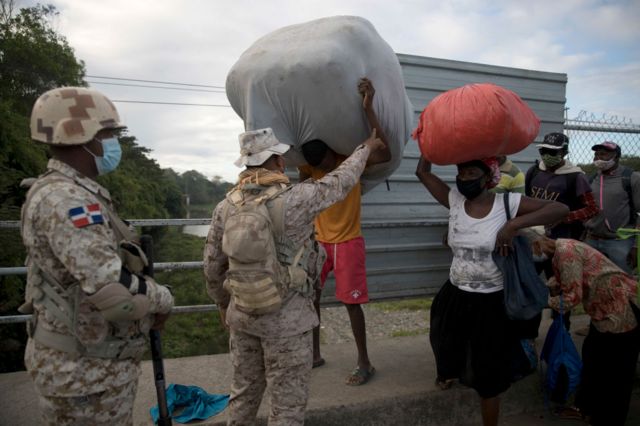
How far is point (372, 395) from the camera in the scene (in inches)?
126

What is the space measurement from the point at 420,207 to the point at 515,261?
4.78 ft

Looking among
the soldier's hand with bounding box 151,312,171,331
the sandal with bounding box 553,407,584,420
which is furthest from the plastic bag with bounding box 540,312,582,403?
the soldier's hand with bounding box 151,312,171,331

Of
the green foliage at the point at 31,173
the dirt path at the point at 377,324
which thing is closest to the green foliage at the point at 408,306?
the dirt path at the point at 377,324

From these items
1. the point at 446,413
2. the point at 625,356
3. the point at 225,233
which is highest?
the point at 225,233

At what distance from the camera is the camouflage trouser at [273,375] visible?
221 cm

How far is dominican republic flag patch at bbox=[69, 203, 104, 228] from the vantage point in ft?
5.24

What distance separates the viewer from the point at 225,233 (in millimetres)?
2119

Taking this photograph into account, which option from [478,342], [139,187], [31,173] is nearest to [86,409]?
[478,342]

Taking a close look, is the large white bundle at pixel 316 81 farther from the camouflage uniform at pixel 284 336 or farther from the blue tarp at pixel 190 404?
the blue tarp at pixel 190 404

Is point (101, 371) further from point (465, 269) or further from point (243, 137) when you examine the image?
point (465, 269)

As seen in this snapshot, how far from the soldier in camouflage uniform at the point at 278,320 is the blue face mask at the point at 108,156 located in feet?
1.82

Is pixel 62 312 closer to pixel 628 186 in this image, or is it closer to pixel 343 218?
pixel 343 218

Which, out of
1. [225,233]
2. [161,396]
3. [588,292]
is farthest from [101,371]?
[588,292]

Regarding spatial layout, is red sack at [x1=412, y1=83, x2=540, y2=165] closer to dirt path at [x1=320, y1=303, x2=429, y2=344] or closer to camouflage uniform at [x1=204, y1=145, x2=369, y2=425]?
camouflage uniform at [x1=204, y1=145, x2=369, y2=425]
